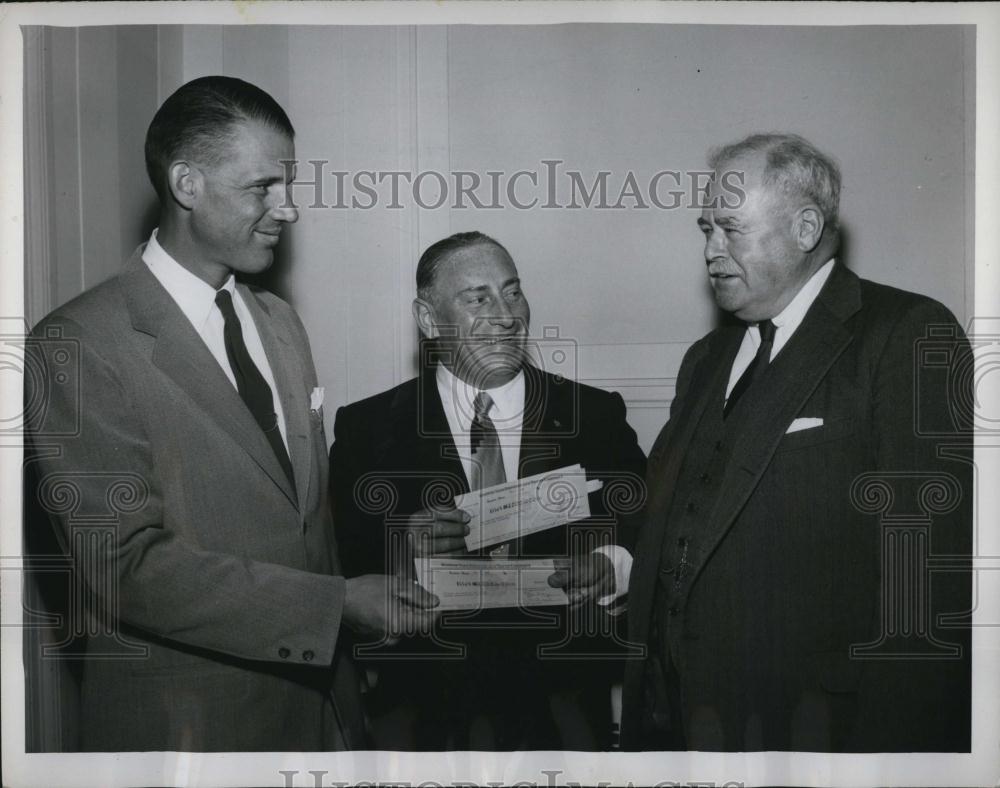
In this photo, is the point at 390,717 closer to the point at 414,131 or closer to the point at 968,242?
the point at 414,131

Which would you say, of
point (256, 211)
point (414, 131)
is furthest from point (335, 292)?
point (414, 131)

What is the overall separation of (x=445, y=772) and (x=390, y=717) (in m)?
0.21

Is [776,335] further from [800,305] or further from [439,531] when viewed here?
[439,531]

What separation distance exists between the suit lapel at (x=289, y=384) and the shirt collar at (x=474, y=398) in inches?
14.4

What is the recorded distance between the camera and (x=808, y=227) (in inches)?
96.6

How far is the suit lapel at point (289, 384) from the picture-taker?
8.11ft

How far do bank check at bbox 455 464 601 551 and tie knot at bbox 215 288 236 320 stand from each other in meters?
0.75

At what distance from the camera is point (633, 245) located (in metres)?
2.56

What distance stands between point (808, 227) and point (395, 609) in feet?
4.71

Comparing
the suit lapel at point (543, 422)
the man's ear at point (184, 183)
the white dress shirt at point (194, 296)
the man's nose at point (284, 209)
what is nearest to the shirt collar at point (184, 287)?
the white dress shirt at point (194, 296)


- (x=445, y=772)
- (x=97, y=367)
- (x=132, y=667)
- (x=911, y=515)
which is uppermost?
(x=97, y=367)

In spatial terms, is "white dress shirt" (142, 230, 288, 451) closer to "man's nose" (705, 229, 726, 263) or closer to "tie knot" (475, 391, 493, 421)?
"tie knot" (475, 391, 493, 421)

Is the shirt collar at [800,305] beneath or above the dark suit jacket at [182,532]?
above

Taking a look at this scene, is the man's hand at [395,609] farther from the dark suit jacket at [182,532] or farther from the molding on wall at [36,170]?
the molding on wall at [36,170]
